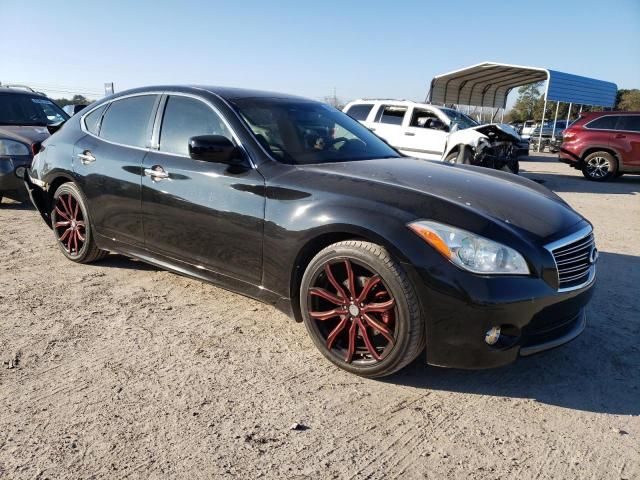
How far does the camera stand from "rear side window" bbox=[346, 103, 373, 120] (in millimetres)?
11758

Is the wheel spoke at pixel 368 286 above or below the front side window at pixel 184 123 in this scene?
below

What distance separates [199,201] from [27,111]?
6186mm

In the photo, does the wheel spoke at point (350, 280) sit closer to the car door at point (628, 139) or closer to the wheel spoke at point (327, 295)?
the wheel spoke at point (327, 295)

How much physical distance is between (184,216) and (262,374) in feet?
4.27

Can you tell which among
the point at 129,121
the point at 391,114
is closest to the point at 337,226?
the point at 129,121

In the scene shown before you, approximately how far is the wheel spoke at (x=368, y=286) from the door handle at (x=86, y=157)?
2.80 metres

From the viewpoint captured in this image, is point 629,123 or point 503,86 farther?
point 503,86

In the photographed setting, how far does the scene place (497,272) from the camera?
247 centimetres

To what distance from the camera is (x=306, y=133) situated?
3.69 metres

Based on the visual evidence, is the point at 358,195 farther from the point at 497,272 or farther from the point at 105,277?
the point at 105,277

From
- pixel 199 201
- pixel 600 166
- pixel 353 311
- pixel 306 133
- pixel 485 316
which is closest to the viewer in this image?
pixel 485 316

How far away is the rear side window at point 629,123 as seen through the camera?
12.3m

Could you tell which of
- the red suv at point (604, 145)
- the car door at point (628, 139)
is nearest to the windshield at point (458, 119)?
the red suv at point (604, 145)

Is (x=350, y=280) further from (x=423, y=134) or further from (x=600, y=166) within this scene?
(x=600, y=166)
